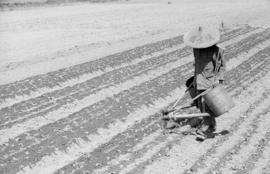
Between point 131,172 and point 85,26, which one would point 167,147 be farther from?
point 85,26

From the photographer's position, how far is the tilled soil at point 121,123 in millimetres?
6426

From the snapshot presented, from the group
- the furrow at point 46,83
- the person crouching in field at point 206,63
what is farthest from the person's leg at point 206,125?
the furrow at point 46,83

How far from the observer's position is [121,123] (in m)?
8.07

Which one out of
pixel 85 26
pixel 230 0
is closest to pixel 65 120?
pixel 85 26

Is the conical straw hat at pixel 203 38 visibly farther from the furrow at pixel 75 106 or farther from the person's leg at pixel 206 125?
the furrow at pixel 75 106

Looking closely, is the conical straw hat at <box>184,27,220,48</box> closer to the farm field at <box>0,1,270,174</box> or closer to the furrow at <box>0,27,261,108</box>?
the farm field at <box>0,1,270,174</box>

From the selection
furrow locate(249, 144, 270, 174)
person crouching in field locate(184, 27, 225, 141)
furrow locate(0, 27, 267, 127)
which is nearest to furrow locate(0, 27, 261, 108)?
furrow locate(0, 27, 267, 127)

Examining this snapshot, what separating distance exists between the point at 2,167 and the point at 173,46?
10.1 meters

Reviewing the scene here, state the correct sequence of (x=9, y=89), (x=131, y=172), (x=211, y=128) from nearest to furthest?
1. (x=131, y=172)
2. (x=211, y=128)
3. (x=9, y=89)

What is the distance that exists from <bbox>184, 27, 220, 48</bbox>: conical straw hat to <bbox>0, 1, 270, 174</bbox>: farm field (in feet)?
5.51

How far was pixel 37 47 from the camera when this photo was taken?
52.9 ft

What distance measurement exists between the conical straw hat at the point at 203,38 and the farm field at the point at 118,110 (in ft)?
5.51

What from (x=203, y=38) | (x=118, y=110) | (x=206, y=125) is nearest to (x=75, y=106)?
(x=118, y=110)

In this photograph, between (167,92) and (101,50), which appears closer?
(167,92)
